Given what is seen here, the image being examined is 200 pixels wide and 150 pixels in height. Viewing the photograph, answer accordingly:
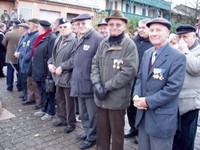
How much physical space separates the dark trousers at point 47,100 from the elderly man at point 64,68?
510 millimetres

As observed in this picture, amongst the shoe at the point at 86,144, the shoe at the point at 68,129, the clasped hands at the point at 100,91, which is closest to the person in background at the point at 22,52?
the shoe at the point at 68,129

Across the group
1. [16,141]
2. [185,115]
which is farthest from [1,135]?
[185,115]

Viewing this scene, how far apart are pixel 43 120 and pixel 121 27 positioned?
290 cm

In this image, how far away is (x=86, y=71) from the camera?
391 centimetres

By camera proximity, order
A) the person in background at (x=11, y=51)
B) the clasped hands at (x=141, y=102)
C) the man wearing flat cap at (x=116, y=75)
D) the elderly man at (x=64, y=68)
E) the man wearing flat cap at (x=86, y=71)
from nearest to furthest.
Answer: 1. the clasped hands at (x=141, y=102)
2. the man wearing flat cap at (x=116, y=75)
3. the man wearing flat cap at (x=86, y=71)
4. the elderly man at (x=64, y=68)
5. the person in background at (x=11, y=51)

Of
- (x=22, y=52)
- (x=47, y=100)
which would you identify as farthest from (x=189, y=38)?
(x=22, y=52)

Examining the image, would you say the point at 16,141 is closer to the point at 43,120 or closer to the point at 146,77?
the point at 43,120

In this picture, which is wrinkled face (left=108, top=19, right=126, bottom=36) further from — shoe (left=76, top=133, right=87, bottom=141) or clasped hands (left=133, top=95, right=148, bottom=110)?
shoe (left=76, top=133, right=87, bottom=141)

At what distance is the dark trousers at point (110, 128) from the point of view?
3.38 meters

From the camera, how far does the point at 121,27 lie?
3359mm

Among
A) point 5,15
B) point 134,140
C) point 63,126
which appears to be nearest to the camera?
point 134,140

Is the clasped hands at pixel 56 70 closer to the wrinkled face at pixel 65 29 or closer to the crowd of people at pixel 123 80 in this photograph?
the crowd of people at pixel 123 80

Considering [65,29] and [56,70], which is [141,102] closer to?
[56,70]

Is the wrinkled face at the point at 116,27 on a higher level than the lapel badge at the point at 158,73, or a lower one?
higher
